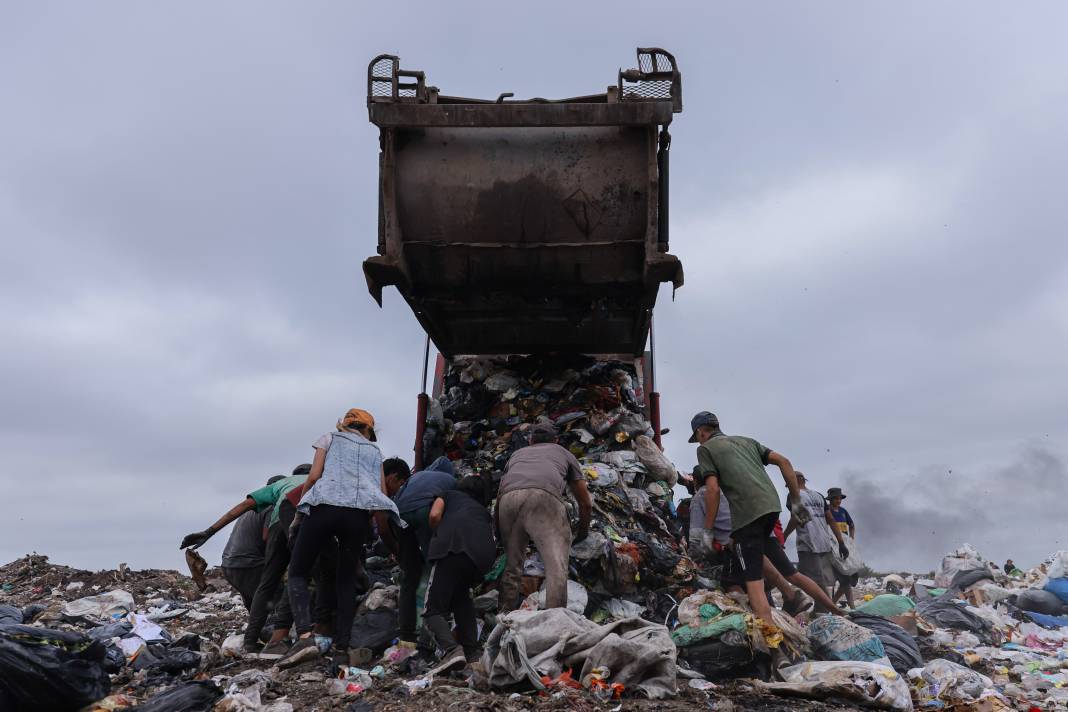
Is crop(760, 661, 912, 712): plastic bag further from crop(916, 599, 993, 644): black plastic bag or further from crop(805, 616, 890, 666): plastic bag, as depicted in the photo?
crop(916, 599, 993, 644): black plastic bag

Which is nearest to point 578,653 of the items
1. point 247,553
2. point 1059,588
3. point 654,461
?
point 654,461

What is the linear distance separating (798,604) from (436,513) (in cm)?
274

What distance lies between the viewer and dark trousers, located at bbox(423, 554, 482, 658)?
410 cm

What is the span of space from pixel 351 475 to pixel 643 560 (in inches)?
77.0

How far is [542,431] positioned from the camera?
4.72 meters

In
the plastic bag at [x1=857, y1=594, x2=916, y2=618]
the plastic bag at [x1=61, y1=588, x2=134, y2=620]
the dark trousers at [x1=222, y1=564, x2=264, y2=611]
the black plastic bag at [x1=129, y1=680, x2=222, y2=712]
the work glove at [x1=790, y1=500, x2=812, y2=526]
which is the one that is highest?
the work glove at [x1=790, y1=500, x2=812, y2=526]

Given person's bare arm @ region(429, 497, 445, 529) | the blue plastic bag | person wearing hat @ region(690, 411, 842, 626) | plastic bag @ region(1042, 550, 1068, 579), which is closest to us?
person's bare arm @ region(429, 497, 445, 529)

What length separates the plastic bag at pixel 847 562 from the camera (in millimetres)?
7094

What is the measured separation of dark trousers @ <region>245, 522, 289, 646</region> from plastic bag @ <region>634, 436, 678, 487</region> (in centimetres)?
260

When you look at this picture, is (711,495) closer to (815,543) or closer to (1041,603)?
(815,543)

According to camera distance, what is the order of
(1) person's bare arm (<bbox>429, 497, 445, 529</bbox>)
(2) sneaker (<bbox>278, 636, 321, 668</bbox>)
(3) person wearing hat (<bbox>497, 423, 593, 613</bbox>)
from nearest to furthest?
(2) sneaker (<bbox>278, 636, 321, 668</bbox>), (3) person wearing hat (<bbox>497, 423, 593, 613</bbox>), (1) person's bare arm (<bbox>429, 497, 445, 529</bbox>)

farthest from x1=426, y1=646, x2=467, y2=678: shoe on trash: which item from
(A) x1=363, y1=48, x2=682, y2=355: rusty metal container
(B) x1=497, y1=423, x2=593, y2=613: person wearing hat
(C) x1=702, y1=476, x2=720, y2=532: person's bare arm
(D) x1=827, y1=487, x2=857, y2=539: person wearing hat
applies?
(D) x1=827, y1=487, x2=857, y2=539: person wearing hat

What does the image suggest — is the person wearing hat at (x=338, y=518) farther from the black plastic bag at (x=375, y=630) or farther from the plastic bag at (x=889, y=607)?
the plastic bag at (x=889, y=607)

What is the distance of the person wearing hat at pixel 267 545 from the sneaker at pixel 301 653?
1.67 feet
